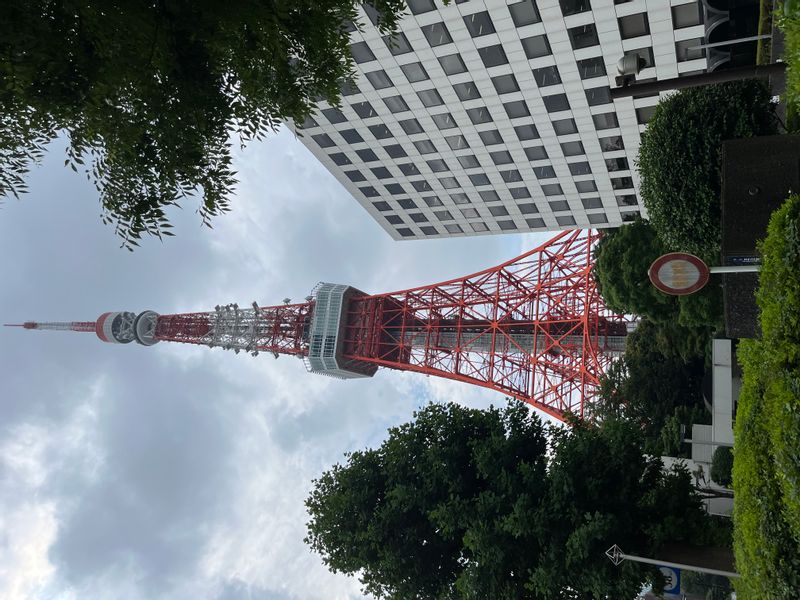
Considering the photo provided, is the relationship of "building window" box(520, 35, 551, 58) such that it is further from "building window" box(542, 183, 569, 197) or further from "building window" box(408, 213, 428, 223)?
"building window" box(408, 213, 428, 223)

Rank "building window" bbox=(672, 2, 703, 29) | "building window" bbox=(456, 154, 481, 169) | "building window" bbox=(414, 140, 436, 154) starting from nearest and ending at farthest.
Answer: "building window" bbox=(672, 2, 703, 29) → "building window" bbox=(414, 140, 436, 154) → "building window" bbox=(456, 154, 481, 169)

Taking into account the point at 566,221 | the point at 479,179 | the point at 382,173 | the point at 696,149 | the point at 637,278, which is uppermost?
the point at 382,173

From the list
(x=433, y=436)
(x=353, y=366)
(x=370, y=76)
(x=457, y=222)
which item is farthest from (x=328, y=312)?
(x=433, y=436)

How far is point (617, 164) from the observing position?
28281 millimetres

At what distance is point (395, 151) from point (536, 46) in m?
10.2

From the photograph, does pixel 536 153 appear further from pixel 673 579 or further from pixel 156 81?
pixel 156 81

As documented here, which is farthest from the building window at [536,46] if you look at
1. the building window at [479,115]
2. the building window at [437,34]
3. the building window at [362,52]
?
the building window at [362,52]

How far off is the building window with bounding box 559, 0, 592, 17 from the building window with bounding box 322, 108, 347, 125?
12238 millimetres

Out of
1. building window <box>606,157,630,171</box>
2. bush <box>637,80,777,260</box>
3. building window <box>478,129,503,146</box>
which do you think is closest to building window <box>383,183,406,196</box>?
building window <box>478,129,503,146</box>

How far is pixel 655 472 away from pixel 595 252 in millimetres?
17080

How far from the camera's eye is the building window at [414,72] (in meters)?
24.9

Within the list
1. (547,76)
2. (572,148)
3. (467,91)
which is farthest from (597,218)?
(467,91)

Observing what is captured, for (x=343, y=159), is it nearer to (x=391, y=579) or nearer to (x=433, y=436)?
(x=433, y=436)

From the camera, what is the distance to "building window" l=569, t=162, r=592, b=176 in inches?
1139
